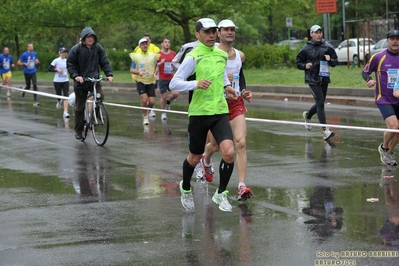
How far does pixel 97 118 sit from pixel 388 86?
5.50 m

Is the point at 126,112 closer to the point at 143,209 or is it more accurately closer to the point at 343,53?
the point at 143,209

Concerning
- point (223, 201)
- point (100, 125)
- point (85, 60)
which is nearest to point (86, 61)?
point (85, 60)

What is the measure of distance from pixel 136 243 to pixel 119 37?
2279 inches

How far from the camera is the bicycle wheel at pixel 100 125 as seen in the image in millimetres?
14430

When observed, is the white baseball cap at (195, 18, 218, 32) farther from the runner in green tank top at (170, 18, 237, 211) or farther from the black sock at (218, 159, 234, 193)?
the black sock at (218, 159, 234, 193)

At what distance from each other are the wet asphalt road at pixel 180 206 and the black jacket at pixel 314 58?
1.02 m

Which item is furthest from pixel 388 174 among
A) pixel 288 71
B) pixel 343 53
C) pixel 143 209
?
pixel 343 53

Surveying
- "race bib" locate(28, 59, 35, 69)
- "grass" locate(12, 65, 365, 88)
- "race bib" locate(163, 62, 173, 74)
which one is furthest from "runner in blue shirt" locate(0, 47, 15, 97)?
"race bib" locate(163, 62, 173, 74)

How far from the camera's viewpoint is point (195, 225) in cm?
803

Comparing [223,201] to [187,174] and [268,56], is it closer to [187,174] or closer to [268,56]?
[187,174]

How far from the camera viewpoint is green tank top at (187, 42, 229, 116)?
854 cm

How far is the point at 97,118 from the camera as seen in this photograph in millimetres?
14680

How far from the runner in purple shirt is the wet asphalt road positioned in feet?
1.04

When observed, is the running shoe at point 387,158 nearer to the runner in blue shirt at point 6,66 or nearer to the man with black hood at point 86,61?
the man with black hood at point 86,61
